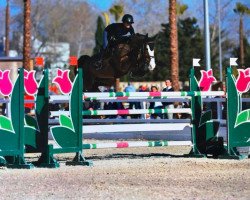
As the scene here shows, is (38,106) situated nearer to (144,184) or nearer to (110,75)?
(144,184)

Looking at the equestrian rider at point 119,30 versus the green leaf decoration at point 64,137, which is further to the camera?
the equestrian rider at point 119,30

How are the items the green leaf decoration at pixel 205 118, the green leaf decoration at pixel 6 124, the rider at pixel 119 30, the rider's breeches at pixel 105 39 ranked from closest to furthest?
the green leaf decoration at pixel 6 124
the green leaf decoration at pixel 205 118
the rider at pixel 119 30
the rider's breeches at pixel 105 39

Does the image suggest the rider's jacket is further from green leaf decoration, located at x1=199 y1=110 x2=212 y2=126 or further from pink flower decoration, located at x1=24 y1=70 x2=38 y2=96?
green leaf decoration, located at x1=199 y1=110 x2=212 y2=126

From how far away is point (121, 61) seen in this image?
16.7 m

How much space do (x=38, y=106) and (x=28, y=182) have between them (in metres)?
2.34

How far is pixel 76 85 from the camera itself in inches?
453

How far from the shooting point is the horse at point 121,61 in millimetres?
15945

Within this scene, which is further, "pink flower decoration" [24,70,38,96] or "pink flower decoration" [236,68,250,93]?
"pink flower decoration" [236,68,250,93]

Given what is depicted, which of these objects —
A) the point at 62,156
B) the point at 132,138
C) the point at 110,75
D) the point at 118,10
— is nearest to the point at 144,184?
the point at 62,156

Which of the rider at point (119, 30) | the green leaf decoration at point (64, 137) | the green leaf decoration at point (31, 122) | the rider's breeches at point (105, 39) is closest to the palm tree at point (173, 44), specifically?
the rider's breeches at point (105, 39)

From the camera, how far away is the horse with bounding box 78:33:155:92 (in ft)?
52.3

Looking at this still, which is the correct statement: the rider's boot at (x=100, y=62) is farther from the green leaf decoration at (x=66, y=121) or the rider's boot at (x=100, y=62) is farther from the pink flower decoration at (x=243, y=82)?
the green leaf decoration at (x=66, y=121)

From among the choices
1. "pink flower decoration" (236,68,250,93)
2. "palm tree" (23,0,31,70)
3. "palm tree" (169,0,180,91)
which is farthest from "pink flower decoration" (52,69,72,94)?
"palm tree" (23,0,31,70)

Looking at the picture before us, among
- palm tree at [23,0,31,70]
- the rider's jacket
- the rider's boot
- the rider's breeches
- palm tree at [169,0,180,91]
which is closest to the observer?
the rider's jacket
